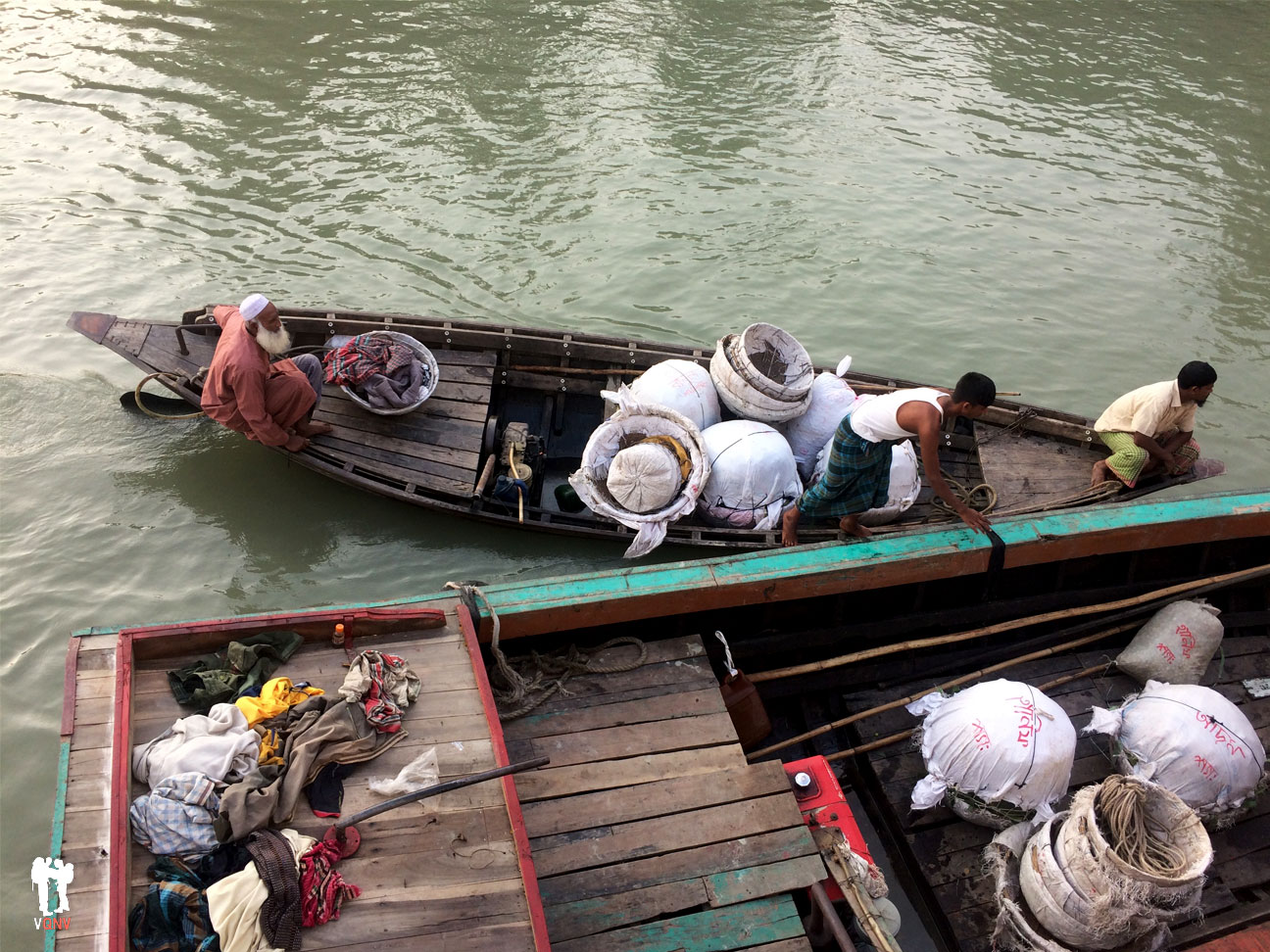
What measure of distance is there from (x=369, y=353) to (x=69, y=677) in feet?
13.3

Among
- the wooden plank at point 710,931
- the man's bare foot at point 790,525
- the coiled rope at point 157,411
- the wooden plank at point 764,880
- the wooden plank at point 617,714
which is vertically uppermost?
the wooden plank at point 764,880

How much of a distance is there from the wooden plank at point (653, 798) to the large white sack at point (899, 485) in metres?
3.04

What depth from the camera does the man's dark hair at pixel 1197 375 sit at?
6312 millimetres

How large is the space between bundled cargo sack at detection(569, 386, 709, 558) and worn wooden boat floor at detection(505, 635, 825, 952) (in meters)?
2.11

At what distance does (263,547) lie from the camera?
6871 millimetres

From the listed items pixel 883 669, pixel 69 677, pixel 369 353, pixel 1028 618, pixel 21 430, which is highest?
pixel 69 677

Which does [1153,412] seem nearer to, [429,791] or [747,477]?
[747,477]

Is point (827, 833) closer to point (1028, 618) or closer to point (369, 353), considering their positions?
point (1028, 618)

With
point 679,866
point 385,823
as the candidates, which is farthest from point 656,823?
point 385,823

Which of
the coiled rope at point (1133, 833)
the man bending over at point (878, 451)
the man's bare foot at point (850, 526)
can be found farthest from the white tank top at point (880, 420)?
the coiled rope at point (1133, 833)

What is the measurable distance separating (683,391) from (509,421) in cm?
166

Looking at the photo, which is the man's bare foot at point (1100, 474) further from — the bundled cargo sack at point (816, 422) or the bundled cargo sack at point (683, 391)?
the bundled cargo sack at point (683, 391)

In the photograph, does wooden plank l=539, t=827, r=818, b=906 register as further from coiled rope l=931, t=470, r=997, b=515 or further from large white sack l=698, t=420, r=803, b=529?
coiled rope l=931, t=470, r=997, b=515

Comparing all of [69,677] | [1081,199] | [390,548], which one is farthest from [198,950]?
[1081,199]
